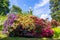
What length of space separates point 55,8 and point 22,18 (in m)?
43.8

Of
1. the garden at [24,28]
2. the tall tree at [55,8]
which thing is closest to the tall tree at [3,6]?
the tall tree at [55,8]

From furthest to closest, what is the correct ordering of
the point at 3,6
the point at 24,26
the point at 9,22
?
the point at 3,6 < the point at 9,22 < the point at 24,26

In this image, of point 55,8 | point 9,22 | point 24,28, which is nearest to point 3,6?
point 55,8

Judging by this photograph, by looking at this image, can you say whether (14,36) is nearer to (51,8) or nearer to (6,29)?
(6,29)

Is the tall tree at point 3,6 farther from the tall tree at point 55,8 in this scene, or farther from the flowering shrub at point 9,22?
the flowering shrub at point 9,22

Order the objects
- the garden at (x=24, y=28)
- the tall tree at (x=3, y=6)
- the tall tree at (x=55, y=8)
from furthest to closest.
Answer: the tall tree at (x=55, y=8) < the tall tree at (x=3, y=6) < the garden at (x=24, y=28)

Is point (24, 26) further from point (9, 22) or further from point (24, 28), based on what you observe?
point (9, 22)

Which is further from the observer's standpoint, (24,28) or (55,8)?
(55,8)

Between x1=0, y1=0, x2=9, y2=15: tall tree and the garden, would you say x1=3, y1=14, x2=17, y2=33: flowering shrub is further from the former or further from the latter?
x1=0, y1=0, x2=9, y2=15: tall tree

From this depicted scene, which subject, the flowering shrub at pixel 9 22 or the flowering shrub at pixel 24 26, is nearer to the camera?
the flowering shrub at pixel 24 26

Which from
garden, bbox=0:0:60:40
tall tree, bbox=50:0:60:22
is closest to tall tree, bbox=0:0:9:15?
tall tree, bbox=50:0:60:22

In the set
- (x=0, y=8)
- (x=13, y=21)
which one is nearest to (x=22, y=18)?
(x=13, y=21)

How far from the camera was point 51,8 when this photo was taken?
60.4 metres

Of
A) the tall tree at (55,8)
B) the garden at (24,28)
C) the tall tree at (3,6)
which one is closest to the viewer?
the garden at (24,28)
